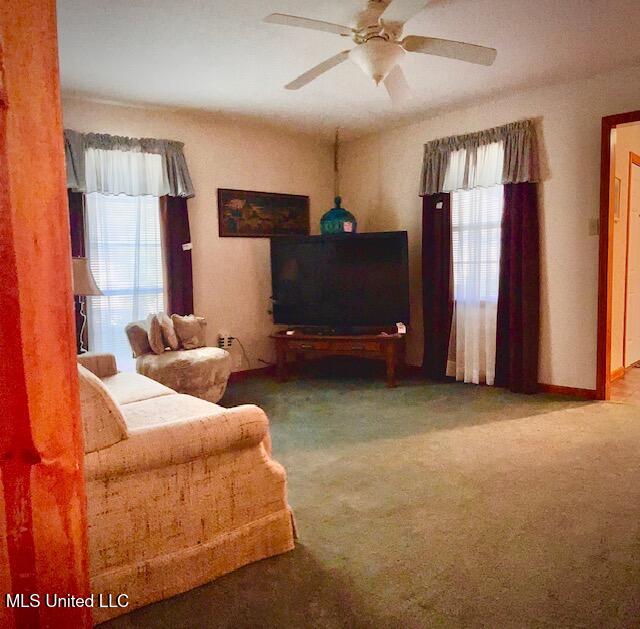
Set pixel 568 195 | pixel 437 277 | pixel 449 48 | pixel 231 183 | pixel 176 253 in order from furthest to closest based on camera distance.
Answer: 1. pixel 231 183
2. pixel 437 277
3. pixel 176 253
4. pixel 568 195
5. pixel 449 48

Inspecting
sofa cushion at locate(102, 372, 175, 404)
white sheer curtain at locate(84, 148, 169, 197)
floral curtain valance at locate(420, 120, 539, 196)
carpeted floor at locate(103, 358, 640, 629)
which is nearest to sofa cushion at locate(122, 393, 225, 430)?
sofa cushion at locate(102, 372, 175, 404)

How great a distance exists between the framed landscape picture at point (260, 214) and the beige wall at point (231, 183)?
68 millimetres

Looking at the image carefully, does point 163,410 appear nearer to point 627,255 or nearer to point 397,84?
point 397,84

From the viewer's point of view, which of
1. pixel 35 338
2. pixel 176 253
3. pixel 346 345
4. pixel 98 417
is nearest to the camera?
pixel 35 338

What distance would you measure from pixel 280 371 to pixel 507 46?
322cm

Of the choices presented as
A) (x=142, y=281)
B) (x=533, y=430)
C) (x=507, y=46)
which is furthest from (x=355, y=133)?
(x=533, y=430)

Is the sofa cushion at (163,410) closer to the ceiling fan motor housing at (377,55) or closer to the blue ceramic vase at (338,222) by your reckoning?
the ceiling fan motor housing at (377,55)

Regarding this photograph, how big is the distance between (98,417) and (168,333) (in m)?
2.56

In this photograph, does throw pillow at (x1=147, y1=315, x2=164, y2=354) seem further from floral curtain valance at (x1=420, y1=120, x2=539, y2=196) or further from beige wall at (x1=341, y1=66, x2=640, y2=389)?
beige wall at (x1=341, y1=66, x2=640, y2=389)

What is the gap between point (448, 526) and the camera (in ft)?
7.16

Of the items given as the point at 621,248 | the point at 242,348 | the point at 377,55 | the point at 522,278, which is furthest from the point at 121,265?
the point at 621,248

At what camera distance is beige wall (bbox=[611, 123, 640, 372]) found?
4.72 meters

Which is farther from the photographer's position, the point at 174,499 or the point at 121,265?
the point at 121,265

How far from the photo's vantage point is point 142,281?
4.62 metres
